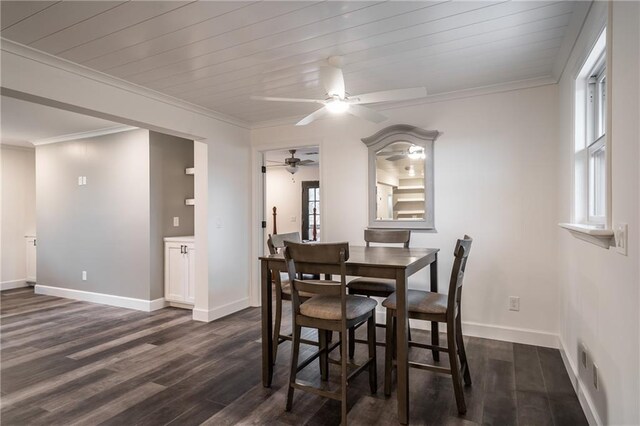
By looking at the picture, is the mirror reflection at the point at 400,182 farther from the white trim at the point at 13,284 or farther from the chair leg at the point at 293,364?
the white trim at the point at 13,284

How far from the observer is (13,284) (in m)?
5.81

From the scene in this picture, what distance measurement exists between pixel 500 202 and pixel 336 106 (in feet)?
5.90

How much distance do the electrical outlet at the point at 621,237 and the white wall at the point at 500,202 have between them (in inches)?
68.8

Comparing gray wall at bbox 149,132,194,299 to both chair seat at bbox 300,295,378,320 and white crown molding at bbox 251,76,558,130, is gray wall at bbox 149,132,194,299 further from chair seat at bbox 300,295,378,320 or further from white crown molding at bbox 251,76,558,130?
chair seat at bbox 300,295,378,320

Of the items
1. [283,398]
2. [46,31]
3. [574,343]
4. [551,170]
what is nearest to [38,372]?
[283,398]

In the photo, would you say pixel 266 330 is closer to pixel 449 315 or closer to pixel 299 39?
pixel 449 315

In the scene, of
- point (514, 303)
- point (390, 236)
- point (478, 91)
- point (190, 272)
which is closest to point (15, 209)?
point (190, 272)

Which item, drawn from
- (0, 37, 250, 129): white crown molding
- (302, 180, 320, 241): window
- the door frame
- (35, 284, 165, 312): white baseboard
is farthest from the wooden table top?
(302, 180, 320, 241): window

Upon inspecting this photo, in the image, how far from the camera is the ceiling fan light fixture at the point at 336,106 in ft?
8.18

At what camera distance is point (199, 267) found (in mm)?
3945

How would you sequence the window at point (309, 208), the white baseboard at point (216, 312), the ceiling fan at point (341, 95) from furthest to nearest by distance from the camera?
the window at point (309, 208), the white baseboard at point (216, 312), the ceiling fan at point (341, 95)

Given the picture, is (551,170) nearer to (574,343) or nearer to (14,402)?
(574,343)

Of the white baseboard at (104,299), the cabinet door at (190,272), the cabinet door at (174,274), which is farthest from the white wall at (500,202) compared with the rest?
the white baseboard at (104,299)

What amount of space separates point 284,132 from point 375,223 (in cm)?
160
